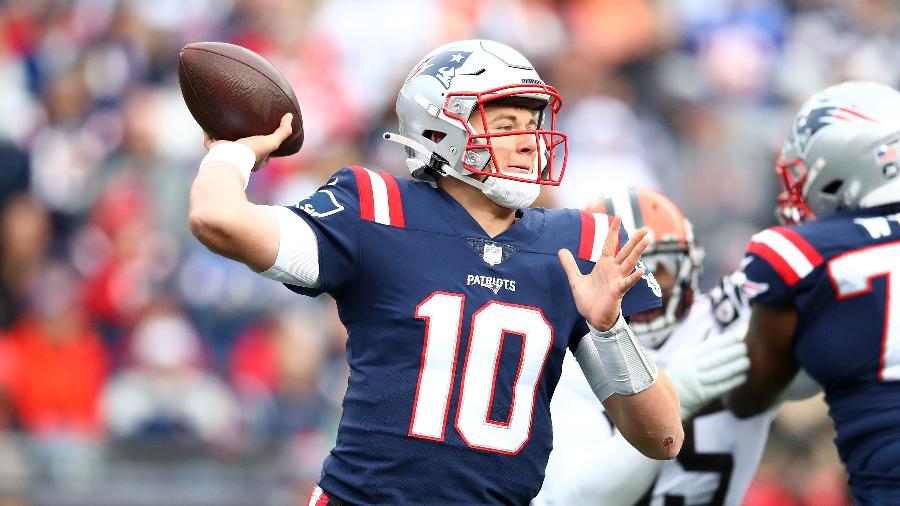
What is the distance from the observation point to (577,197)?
7.43 meters

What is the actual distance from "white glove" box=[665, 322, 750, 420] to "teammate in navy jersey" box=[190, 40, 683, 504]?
0.61m

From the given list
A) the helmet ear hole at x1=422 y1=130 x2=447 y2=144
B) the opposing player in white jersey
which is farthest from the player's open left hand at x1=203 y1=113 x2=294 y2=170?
the opposing player in white jersey

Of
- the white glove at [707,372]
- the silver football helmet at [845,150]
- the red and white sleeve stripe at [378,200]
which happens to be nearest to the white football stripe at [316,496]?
the red and white sleeve stripe at [378,200]

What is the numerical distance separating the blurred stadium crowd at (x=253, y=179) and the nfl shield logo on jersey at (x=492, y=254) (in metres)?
3.62

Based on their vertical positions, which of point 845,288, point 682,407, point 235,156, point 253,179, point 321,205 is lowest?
point 682,407

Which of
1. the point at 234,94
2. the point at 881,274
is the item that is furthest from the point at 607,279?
the point at 881,274

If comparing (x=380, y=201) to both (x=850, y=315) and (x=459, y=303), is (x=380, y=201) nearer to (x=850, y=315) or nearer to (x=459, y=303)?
(x=459, y=303)

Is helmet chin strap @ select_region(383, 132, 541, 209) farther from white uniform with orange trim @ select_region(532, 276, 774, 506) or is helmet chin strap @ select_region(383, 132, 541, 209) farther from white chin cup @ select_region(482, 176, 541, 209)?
white uniform with orange trim @ select_region(532, 276, 774, 506)

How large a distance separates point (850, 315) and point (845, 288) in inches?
2.8

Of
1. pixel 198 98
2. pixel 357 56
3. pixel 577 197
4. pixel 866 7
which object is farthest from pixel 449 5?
pixel 198 98

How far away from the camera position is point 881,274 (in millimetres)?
3371

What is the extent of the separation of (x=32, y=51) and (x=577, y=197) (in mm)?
3454

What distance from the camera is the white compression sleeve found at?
8.25ft

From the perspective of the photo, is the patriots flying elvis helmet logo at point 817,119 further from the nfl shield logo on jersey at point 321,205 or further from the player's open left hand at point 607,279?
the nfl shield logo on jersey at point 321,205
